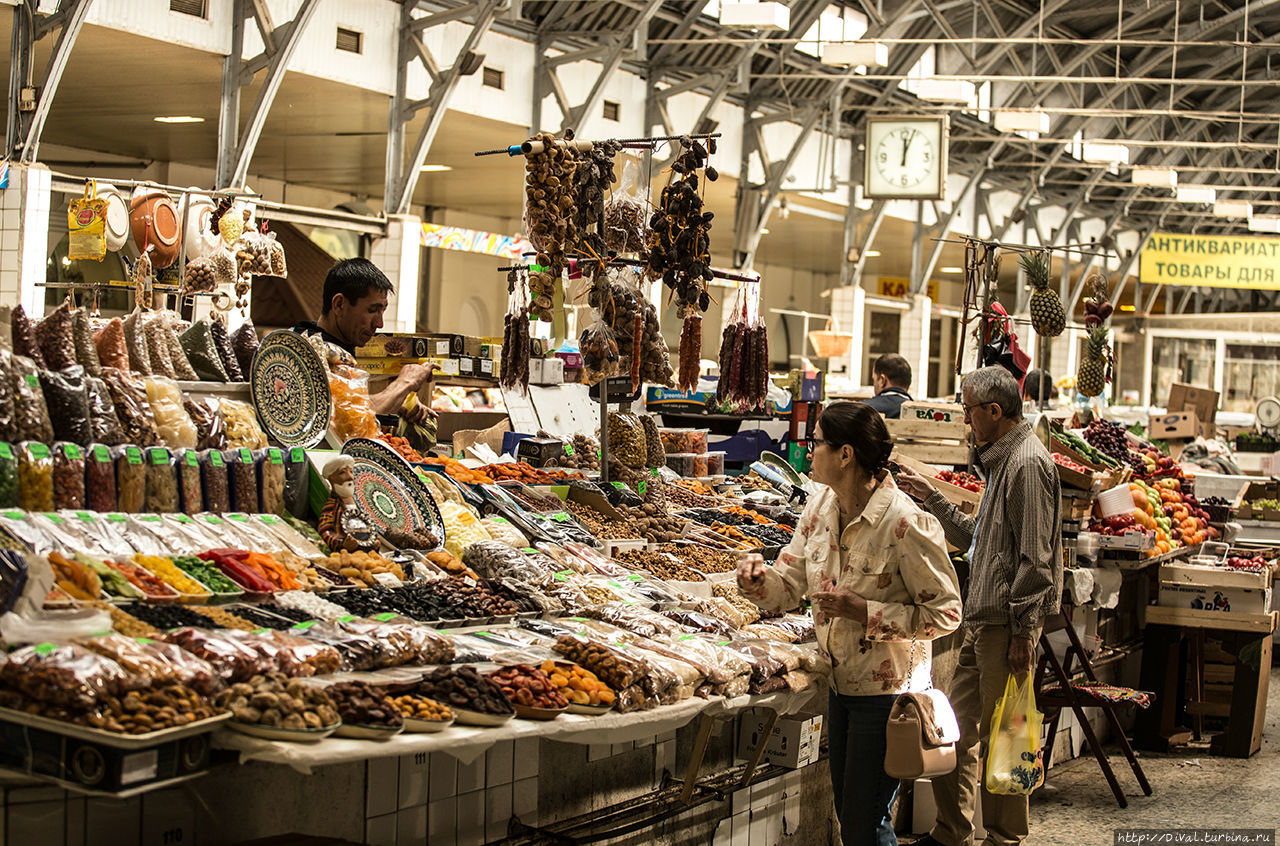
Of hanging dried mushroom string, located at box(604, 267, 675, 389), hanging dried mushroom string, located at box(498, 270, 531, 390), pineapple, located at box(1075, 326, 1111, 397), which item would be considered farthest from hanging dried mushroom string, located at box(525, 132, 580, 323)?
pineapple, located at box(1075, 326, 1111, 397)

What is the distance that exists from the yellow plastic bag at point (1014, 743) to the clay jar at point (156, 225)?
4.92 meters

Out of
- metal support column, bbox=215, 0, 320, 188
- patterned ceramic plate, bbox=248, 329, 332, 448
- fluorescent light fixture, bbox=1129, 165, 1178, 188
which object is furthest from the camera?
fluorescent light fixture, bbox=1129, 165, 1178, 188

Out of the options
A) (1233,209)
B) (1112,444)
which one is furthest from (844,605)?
(1233,209)

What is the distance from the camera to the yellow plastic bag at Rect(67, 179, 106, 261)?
266 inches

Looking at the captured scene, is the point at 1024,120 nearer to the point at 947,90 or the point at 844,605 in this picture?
the point at 947,90

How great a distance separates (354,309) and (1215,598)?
4860mm

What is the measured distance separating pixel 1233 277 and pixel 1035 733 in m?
16.9

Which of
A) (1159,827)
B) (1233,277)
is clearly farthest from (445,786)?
(1233,277)

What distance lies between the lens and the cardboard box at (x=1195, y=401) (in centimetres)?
1341

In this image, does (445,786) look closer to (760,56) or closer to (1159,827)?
(1159,827)

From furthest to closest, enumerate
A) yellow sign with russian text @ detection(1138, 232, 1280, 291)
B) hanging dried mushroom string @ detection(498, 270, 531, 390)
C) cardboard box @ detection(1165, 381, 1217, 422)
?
yellow sign with russian text @ detection(1138, 232, 1280, 291) < cardboard box @ detection(1165, 381, 1217, 422) < hanging dried mushroom string @ detection(498, 270, 531, 390)

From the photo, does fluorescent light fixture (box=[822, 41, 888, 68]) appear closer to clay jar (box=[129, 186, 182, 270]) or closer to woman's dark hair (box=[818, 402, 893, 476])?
clay jar (box=[129, 186, 182, 270])

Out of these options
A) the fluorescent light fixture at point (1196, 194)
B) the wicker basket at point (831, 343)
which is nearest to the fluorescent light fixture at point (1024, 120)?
the wicker basket at point (831, 343)

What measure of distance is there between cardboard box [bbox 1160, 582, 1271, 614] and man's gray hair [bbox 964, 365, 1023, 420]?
2.94m
